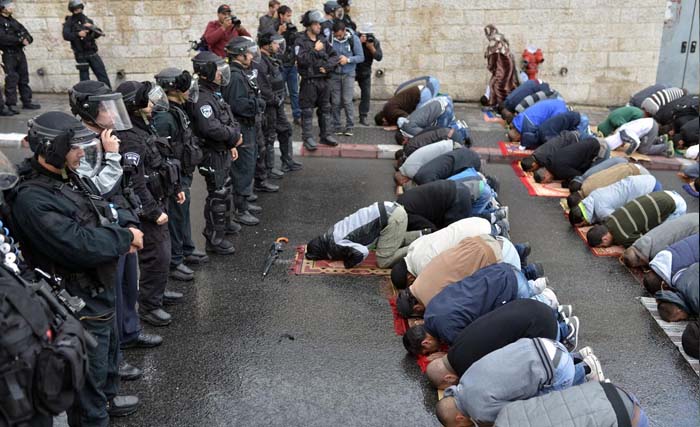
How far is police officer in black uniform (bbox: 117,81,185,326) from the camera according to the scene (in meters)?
5.04

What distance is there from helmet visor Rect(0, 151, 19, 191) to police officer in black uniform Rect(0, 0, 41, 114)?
327 inches

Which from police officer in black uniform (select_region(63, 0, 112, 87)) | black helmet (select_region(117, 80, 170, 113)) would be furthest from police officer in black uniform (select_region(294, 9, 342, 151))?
black helmet (select_region(117, 80, 170, 113))

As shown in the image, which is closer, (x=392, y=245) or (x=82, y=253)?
(x=82, y=253)

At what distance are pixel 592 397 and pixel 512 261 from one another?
6.27 feet

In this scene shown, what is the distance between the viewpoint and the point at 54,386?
9.59 ft

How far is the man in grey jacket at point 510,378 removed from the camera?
3982mm

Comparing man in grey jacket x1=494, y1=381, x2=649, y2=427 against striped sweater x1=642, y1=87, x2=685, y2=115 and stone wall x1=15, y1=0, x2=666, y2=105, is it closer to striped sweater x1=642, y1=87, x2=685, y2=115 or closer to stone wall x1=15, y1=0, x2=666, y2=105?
striped sweater x1=642, y1=87, x2=685, y2=115

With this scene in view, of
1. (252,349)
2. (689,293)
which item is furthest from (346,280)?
(689,293)

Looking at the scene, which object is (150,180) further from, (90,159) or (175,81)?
(90,159)

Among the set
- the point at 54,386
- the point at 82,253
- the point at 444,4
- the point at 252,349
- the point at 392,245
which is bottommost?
the point at 252,349

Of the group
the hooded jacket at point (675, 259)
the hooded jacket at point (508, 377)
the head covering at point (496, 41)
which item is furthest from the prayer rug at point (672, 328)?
the head covering at point (496, 41)

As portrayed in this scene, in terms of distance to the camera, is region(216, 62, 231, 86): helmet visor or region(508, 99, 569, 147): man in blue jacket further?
region(508, 99, 569, 147): man in blue jacket

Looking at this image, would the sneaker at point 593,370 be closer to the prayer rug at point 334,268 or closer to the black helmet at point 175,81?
the prayer rug at point 334,268

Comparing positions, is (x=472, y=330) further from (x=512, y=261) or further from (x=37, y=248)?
(x=37, y=248)
